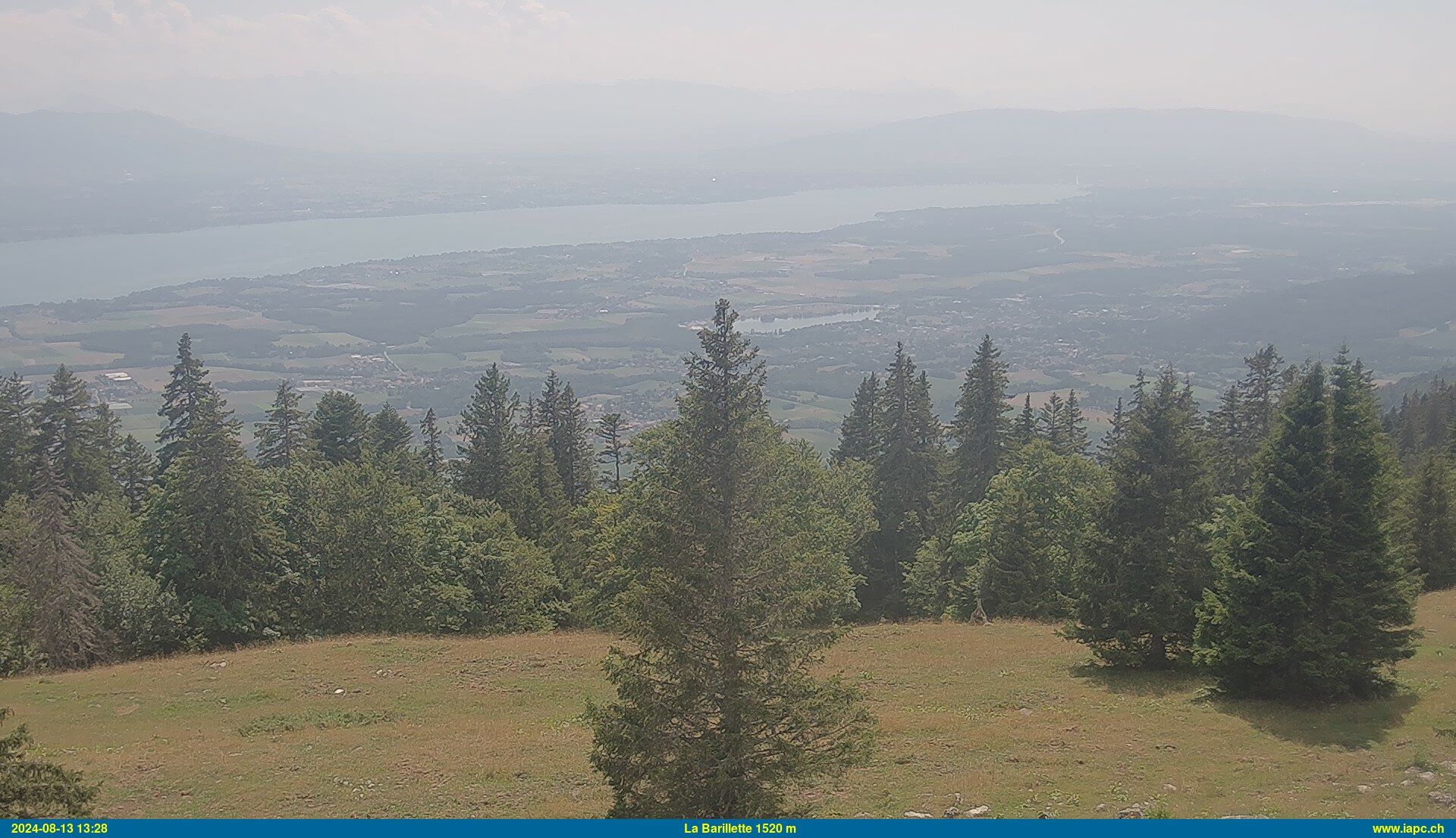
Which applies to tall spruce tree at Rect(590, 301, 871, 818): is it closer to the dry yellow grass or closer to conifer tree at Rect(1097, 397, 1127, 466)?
the dry yellow grass

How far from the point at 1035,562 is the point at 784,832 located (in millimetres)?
29485

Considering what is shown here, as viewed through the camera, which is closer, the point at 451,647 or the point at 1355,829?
the point at 1355,829

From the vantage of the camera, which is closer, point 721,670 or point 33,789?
point 33,789

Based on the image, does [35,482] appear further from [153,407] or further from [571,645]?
[153,407]

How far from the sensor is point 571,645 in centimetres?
3272

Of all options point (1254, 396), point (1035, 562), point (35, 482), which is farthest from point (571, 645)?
point (1254, 396)

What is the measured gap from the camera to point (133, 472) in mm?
51688

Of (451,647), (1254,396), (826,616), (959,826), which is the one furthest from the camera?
(1254,396)

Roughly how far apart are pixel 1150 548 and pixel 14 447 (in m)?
48.4

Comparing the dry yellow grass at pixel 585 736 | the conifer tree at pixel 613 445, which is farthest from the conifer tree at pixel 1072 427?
the dry yellow grass at pixel 585 736

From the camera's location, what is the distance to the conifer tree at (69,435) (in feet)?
154

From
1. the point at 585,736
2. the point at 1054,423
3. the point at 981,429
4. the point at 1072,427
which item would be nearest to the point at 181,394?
the point at 585,736

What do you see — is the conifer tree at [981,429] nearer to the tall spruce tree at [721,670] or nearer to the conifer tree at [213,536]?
the conifer tree at [213,536]

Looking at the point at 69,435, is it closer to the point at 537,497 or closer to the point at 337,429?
the point at 337,429
